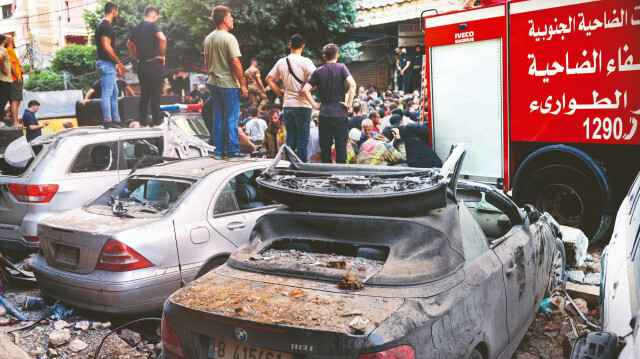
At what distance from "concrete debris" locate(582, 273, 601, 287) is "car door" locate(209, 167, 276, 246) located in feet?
11.7

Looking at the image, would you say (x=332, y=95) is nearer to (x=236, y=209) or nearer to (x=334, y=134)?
(x=334, y=134)

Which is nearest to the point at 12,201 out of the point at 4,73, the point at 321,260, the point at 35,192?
the point at 35,192

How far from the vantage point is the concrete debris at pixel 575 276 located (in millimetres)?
6016

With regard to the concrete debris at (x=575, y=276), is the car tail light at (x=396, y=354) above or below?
above

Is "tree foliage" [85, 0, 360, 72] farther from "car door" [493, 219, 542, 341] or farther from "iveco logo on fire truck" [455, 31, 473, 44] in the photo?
"car door" [493, 219, 542, 341]

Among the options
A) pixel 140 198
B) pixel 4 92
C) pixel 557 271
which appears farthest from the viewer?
pixel 4 92

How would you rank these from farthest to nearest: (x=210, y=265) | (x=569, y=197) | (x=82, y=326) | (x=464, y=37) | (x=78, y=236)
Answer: (x=464, y=37), (x=569, y=197), (x=210, y=265), (x=82, y=326), (x=78, y=236)

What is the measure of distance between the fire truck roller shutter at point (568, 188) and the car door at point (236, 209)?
Result: 3.54 metres

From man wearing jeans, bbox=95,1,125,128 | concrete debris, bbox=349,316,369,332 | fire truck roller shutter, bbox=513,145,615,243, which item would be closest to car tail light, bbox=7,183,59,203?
man wearing jeans, bbox=95,1,125,128

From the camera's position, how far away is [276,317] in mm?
2717

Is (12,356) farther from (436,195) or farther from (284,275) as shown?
(436,195)

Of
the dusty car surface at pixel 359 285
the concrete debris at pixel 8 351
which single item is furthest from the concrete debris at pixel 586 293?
the concrete debris at pixel 8 351

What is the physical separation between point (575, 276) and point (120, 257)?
4.87 m

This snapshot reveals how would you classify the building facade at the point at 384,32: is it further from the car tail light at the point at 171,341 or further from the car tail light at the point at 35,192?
the car tail light at the point at 171,341
